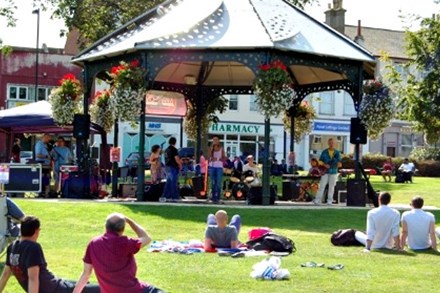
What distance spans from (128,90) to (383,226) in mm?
9241

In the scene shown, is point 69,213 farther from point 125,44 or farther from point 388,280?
point 388,280

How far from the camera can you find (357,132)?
2192 centimetres

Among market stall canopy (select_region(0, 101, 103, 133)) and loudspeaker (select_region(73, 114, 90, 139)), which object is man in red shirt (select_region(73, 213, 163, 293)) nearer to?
loudspeaker (select_region(73, 114, 90, 139))

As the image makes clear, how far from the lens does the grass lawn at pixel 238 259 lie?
9734 millimetres

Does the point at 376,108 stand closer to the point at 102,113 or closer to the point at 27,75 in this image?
the point at 102,113

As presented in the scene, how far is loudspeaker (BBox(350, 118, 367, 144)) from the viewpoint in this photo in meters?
21.8

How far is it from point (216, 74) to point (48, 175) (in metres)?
7.97

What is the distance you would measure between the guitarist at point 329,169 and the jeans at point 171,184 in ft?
12.9

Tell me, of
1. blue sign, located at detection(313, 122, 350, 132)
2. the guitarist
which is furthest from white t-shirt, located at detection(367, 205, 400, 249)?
blue sign, located at detection(313, 122, 350, 132)

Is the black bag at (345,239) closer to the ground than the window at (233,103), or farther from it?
closer to the ground

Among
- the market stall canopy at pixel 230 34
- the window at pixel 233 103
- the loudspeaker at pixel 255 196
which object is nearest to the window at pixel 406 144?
the window at pixel 233 103

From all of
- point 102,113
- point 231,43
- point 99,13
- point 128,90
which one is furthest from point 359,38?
point 128,90

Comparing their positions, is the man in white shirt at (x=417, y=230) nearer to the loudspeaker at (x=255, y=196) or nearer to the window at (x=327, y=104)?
the loudspeaker at (x=255, y=196)

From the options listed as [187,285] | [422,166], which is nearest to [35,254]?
[187,285]
